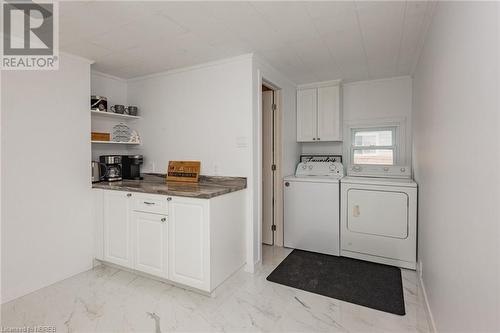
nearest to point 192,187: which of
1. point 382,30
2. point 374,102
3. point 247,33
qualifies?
point 247,33

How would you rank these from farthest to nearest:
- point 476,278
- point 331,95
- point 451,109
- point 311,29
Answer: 1. point 331,95
2. point 311,29
3. point 451,109
4. point 476,278

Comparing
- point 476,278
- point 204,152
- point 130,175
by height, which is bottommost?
point 476,278

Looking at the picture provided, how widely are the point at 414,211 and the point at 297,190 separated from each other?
1.30 metres

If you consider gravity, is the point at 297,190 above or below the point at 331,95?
below

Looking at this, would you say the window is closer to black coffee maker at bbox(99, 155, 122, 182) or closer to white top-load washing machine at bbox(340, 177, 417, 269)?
white top-load washing machine at bbox(340, 177, 417, 269)

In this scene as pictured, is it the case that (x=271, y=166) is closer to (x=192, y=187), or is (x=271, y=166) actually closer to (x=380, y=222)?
(x=192, y=187)

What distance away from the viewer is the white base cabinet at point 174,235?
2234 mm

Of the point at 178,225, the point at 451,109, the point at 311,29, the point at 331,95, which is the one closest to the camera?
the point at 451,109

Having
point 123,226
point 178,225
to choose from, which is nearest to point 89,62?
point 123,226

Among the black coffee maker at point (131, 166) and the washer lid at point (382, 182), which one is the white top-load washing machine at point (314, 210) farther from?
the black coffee maker at point (131, 166)

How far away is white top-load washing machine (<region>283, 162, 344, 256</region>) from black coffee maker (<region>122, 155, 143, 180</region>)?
1.92 metres

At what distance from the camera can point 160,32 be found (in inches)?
85.0

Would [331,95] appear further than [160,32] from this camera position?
Yes

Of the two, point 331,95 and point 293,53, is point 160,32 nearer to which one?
point 293,53
